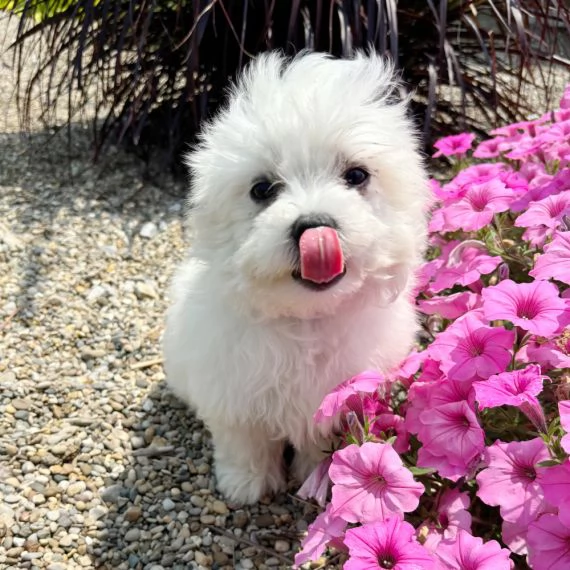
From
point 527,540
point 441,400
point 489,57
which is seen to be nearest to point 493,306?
point 441,400

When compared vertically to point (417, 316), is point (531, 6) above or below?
above

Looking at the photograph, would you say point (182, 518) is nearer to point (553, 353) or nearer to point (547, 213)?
point (553, 353)

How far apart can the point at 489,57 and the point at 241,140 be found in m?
2.40

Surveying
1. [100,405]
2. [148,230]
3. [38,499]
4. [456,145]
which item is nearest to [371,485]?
[38,499]

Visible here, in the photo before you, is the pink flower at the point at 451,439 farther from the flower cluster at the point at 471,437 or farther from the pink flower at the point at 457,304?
the pink flower at the point at 457,304

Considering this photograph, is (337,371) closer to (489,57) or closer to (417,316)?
(417,316)

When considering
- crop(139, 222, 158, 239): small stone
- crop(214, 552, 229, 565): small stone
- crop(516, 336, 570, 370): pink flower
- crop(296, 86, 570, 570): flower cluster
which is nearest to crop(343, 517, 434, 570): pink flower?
crop(296, 86, 570, 570): flower cluster

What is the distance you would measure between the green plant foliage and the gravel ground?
42 centimetres

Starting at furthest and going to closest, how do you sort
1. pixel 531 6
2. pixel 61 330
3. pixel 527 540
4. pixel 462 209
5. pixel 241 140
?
pixel 531 6, pixel 61 330, pixel 462 209, pixel 241 140, pixel 527 540

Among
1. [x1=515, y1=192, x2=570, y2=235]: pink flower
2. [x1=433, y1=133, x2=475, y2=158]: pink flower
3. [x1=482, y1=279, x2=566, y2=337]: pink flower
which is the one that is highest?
[x1=515, y1=192, x2=570, y2=235]: pink flower

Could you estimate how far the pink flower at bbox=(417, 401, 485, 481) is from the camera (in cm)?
133

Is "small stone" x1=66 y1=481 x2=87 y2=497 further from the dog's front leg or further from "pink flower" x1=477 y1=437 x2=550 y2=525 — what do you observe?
"pink flower" x1=477 y1=437 x2=550 y2=525

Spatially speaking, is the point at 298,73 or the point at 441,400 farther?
the point at 298,73

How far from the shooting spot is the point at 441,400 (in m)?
1.47
